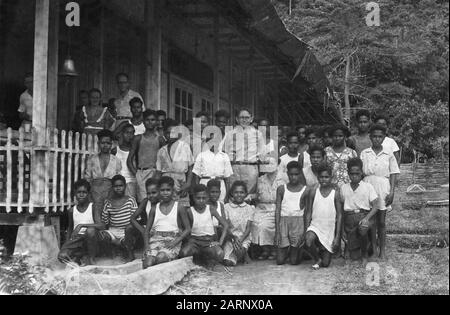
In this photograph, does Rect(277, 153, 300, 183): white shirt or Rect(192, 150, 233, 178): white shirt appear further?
Rect(277, 153, 300, 183): white shirt

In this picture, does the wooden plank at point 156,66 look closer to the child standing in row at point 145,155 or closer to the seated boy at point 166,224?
the child standing in row at point 145,155

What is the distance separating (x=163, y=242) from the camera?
226 inches

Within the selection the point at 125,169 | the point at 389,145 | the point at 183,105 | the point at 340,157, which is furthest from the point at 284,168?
the point at 183,105

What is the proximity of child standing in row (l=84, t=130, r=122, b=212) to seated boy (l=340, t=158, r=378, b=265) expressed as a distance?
2565mm

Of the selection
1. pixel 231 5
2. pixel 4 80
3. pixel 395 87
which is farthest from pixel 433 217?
pixel 395 87

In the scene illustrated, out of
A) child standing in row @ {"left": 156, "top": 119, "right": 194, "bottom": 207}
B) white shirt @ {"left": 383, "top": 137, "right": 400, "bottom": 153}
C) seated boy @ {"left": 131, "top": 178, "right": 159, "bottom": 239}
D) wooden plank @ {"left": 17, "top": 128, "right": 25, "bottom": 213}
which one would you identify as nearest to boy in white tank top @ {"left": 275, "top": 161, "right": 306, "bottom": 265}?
white shirt @ {"left": 383, "top": 137, "right": 400, "bottom": 153}

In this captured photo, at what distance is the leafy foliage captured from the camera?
52.3 ft

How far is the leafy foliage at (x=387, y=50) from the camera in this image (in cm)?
1593

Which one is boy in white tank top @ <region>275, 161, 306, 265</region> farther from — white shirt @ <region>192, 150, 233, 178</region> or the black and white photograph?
white shirt @ <region>192, 150, 233, 178</region>

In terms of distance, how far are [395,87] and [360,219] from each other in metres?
11.7

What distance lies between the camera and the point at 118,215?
6.07 meters

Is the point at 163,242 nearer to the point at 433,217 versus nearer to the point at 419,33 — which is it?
the point at 433,217

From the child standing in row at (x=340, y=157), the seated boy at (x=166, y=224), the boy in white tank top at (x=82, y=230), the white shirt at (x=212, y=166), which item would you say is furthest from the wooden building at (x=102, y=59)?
the child standing in row at (x=340, y=157)

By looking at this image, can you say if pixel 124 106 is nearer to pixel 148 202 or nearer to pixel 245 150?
pixel 245 150
